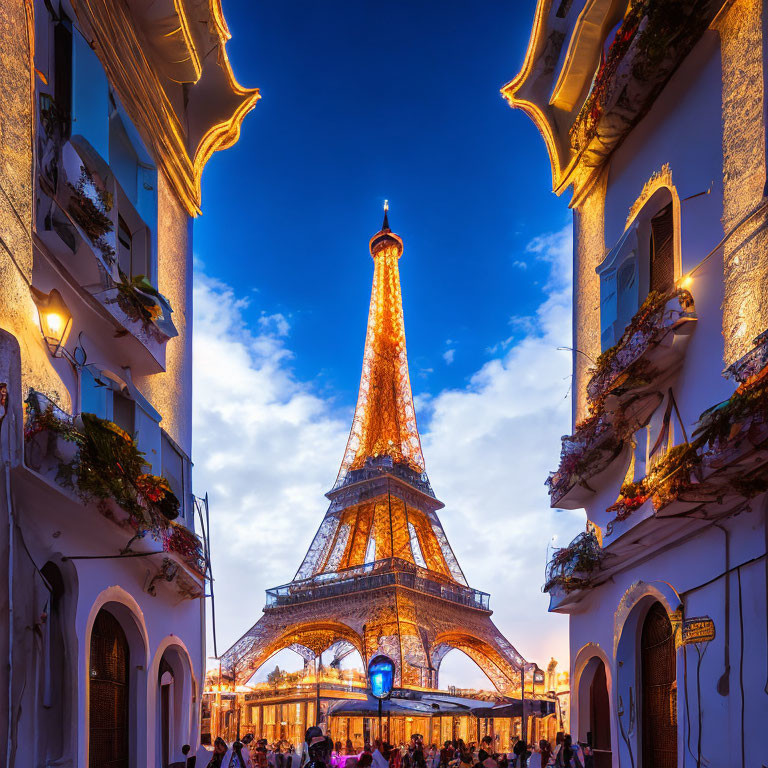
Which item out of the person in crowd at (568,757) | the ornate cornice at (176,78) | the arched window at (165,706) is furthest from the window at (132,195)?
the person in crowd at (568,757)

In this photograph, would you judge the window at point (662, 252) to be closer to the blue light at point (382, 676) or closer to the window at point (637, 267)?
the window at point (637, 267)

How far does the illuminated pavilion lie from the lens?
1398 inches

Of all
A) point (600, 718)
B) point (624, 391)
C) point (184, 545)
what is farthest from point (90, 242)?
point (600, 718)

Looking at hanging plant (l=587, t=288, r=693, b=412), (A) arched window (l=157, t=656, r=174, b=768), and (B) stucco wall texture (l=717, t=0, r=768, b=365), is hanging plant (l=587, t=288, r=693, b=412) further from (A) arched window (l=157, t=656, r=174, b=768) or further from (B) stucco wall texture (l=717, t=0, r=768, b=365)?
(A) arched window (l=157, t=656, r=174, b=768)

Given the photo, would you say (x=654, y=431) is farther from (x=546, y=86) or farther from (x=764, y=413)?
Result: (x=546, y=86)

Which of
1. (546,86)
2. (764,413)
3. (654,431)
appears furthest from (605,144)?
(764,413)

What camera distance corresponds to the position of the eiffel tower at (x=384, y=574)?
1428 inches

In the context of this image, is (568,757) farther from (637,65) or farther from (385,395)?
(385,395)

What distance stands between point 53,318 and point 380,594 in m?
30.2

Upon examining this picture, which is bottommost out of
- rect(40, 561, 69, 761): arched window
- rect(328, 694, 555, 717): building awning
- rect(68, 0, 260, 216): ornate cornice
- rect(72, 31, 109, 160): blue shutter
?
rect(328, 694, 555, 717): building awning

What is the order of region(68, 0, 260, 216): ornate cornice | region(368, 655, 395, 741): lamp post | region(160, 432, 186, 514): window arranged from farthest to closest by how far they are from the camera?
1. region(368, 655, 395, 741): lamp post
2. region(160, 432, 186, 514): window
3. region(68, 0, 260, 216): ornate cornice

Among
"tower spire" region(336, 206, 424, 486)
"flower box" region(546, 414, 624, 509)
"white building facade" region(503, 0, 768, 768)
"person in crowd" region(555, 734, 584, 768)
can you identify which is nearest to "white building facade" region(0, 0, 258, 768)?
"person in crowd" region(555, 734, 584, 768)

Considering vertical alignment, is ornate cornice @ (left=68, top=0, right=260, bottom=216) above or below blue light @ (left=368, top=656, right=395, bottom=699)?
above

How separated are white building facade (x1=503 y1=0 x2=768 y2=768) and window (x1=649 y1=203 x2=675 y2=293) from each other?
0.03m
